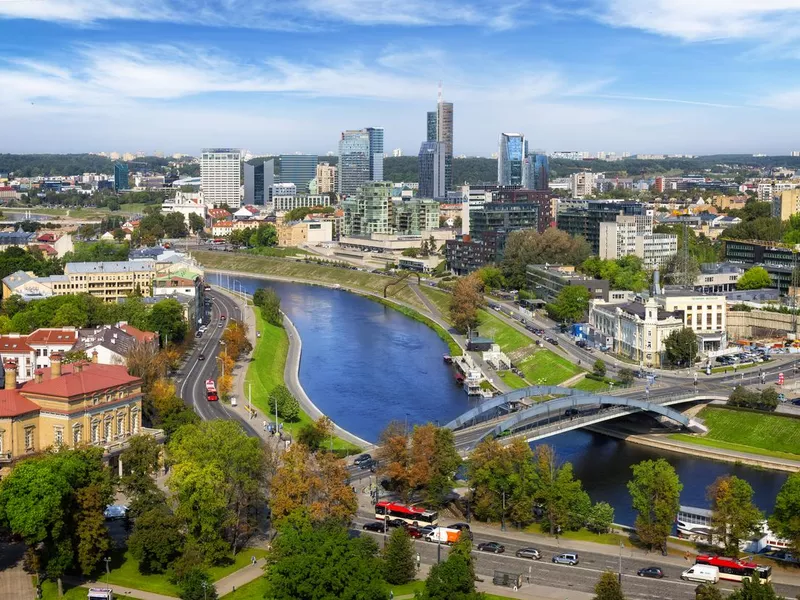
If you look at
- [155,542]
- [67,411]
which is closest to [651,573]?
[155,542]

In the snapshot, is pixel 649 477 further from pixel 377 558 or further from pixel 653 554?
pixel 377 558

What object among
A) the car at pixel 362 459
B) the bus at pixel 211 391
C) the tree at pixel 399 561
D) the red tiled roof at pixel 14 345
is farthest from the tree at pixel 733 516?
the red tiled roof at pixel 14 345

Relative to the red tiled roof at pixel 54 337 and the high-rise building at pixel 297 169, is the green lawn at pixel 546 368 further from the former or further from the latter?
the high-rise building at pixel 297 169

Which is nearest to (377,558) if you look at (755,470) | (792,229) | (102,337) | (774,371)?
(755,470)

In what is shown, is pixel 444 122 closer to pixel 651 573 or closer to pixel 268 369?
pixel 268 369

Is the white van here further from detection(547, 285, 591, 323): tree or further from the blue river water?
Result: detection(547, 285, 591, 323): tree

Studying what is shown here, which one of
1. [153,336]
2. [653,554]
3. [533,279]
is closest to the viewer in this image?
[653,554]
